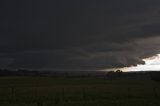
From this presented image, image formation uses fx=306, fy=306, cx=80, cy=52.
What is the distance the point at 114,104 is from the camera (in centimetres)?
3391

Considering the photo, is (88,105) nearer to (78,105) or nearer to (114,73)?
(78,105)

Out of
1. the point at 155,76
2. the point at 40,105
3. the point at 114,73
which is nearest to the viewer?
the point at 40,105

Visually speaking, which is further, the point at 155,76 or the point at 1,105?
the point at 155,76

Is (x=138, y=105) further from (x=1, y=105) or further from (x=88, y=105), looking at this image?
(x=1, y=105)

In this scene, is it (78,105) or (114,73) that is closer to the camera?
(78,105)

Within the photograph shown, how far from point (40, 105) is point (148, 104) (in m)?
11.8

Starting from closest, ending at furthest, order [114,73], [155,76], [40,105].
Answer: [40,105] → [155,76] → [114,73]

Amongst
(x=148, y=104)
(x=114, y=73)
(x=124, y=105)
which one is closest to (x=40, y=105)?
(x=124, y=105)

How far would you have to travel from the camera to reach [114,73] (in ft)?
637

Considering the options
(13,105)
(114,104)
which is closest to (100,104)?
(114,104)

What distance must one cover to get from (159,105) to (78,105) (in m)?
8.64

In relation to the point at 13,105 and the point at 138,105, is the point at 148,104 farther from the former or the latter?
the point at 13,105

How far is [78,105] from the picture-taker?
3303cm

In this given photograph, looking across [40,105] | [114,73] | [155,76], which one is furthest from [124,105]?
[114,73]
